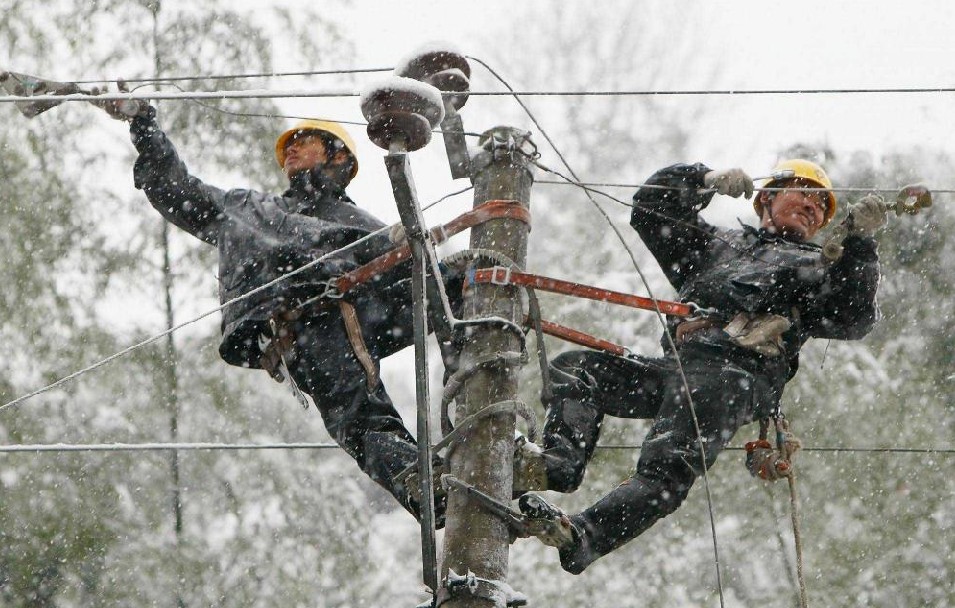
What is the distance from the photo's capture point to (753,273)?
4.68 m

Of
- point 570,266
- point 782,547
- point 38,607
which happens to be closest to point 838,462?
point 782,547

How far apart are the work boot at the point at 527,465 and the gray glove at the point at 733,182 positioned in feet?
3.93

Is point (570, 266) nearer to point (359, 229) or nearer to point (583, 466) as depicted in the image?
point (359, 229)

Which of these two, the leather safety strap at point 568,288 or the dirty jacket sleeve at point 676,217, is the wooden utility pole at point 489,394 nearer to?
the leather safety strap at point 568,288

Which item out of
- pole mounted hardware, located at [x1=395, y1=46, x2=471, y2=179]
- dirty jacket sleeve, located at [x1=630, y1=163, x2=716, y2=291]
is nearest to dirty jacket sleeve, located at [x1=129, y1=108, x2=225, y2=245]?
pole mounted hardware, located at [x1=395, y1=46, x2=471, y2=179]

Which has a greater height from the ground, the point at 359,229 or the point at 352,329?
the point at 359,229

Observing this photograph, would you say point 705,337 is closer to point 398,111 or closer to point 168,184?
point 398,111

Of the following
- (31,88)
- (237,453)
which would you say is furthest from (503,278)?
(237,453)

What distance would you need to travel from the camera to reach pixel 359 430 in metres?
4.29

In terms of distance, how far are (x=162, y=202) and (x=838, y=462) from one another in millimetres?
6031

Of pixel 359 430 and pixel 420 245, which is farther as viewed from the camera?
pixel 359 430

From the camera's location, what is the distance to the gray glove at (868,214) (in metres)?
4.28

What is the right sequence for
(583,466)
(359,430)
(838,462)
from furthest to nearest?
(838,462)
(359,430)
(583,466)

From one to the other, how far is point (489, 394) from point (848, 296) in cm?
142
